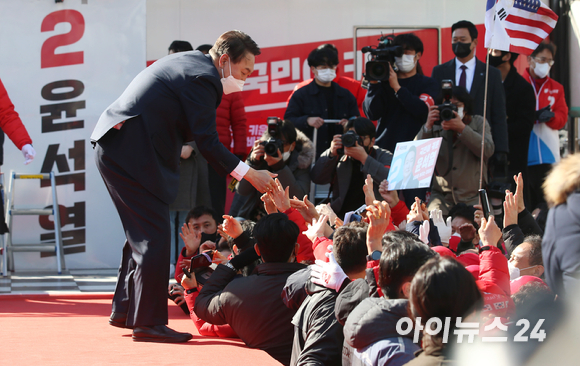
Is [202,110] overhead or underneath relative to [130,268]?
overhead

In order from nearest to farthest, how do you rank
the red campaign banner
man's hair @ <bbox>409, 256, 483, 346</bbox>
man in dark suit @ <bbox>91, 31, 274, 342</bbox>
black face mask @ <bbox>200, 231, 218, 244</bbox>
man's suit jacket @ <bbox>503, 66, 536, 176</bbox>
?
man's hair @ <bbox>409, 256, 483, 346</bbox> → man in dark suit @ <bbox>91, 31, 274, 342</bbox> → black face mask @ <bbox>200, 231, 218, 244</bbox> → man's suit jacket @ <bbox>503, 66, 536, 176</bbox> → the red campaign banner

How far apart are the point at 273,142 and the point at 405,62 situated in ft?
4.55

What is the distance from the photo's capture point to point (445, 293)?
1.68m

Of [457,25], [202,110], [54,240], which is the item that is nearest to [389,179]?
[202,110]

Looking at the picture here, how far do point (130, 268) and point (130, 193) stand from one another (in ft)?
1.23

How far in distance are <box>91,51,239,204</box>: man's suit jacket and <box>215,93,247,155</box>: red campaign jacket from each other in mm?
2953

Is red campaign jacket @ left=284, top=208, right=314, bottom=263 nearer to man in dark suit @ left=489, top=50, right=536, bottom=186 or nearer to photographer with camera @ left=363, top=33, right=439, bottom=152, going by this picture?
photographer with camera @ left=363, top=33, right=439, bottom=152

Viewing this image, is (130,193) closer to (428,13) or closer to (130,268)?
(130,268)

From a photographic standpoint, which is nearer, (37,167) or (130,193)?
(130,193)

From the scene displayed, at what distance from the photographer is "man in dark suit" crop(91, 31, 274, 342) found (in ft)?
9.95

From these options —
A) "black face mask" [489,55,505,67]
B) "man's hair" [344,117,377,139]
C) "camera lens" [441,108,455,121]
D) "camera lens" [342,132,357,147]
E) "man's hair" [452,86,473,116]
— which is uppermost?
"black face mask" [489,55,505,67]

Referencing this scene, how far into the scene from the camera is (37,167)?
6.33 metres

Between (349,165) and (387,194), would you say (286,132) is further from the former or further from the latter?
(387,194)

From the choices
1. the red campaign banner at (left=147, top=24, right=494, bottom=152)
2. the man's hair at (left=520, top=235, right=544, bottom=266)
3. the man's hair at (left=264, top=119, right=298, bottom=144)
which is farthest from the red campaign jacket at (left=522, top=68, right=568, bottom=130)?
the man's hair at (left=520, top=235, right=544, bottom=266)
